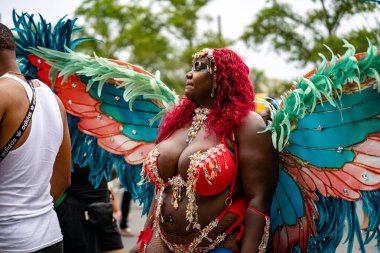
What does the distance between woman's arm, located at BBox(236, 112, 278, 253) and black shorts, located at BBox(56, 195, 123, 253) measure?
1.62 m

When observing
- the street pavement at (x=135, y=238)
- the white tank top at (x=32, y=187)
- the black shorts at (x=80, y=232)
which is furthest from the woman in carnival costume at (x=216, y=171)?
the street pavement at (x=135, y=238)

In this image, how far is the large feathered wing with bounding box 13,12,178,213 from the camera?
12.3ft

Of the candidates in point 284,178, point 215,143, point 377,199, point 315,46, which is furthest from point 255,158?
point 315,46

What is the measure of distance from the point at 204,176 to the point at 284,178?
23.7 inches

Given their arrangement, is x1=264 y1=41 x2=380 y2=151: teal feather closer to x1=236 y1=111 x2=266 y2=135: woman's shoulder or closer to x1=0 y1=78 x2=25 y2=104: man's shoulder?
x1=236 y1=111 x2=266 y2=135: woman's shoulder

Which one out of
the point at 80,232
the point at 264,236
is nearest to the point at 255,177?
the point at 264,236

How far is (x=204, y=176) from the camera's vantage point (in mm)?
2812

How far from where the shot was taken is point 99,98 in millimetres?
3973

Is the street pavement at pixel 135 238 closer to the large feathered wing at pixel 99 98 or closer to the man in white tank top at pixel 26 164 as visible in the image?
the large feathered wing at pixel 99 98

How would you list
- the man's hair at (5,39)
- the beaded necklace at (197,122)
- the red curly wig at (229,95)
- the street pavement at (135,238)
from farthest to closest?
the street pavement at (135,238) → the beaded necklace at (197,122) → the red curly wig at (229,95) → the man's hair at (5,39)

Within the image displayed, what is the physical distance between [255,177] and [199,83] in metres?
0.57

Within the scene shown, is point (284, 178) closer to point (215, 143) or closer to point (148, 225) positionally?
point (215, 143)

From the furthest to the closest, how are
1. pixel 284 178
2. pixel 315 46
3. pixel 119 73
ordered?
1. pixel 315 46
2. pixel 119 73
3. pixel 284 178

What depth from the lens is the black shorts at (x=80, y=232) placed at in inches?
160
